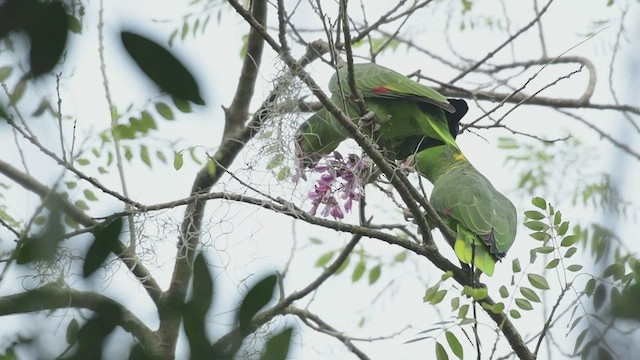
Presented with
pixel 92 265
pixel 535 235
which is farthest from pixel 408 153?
pixel 92 265

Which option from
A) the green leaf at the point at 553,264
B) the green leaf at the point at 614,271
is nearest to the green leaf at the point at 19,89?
the green leaf at the point at 614,271

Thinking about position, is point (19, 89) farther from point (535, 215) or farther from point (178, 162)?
point (178, 162)

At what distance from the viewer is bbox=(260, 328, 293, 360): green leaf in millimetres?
531

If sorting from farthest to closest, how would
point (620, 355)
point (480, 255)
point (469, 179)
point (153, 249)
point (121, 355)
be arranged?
1. point (469, 179)
2. point (480, 255)
3. point (153, 249)
4. point (121, 355)
5. point (620, 355)

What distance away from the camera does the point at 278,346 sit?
1.77ft

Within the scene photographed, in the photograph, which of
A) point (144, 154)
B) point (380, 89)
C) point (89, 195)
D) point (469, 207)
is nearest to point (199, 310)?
point (89, 195)

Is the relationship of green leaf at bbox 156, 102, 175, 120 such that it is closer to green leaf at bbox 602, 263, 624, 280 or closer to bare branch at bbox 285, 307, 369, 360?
green leaf at bbox 602, 263, 624, 280

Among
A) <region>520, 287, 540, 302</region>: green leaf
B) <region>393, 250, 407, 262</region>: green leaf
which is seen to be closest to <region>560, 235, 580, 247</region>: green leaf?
<region>520, 287, 540, 302</region>: green leaf

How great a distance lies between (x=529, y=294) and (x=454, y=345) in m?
0.24

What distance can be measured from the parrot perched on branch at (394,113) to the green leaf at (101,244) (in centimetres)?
231

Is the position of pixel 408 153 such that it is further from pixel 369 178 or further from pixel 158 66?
pixel 158 66

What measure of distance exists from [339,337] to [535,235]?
4.43 feet

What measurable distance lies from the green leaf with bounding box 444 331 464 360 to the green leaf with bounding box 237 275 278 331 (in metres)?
1.32

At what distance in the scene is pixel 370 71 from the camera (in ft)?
10.3
